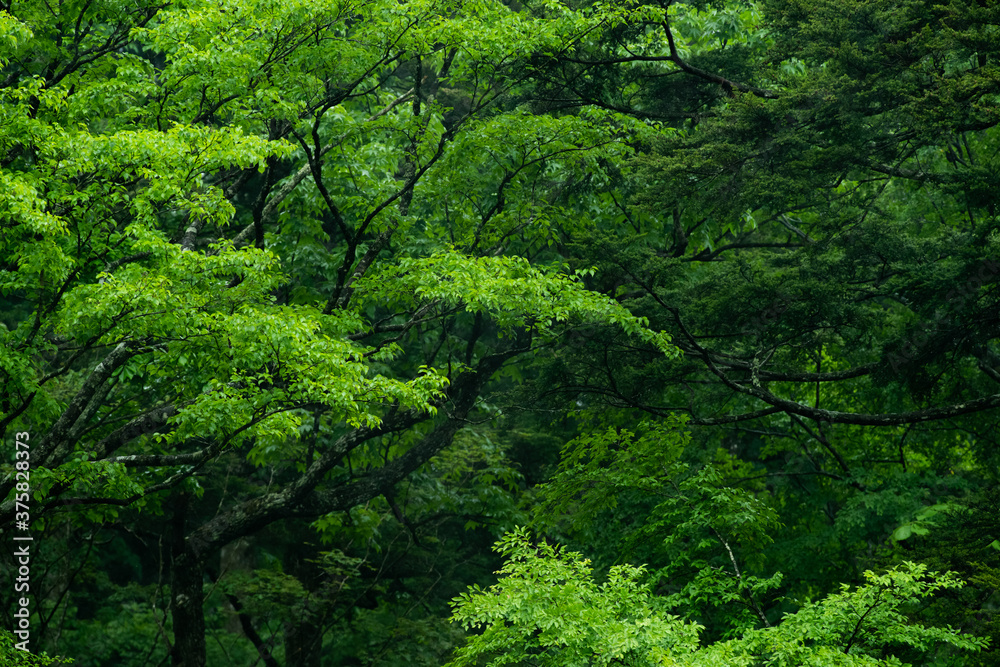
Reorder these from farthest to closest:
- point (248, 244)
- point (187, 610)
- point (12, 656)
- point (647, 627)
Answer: point (187, 610)
point (248, 244)
point (12, 656)
point (647, 627)

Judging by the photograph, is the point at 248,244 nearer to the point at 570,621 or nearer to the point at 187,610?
the point at 187,610

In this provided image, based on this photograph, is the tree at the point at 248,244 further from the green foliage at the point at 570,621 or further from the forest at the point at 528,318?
the green foliage at the point at 570,621

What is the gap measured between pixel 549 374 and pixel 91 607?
10.9 m

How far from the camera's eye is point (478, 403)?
521 inches

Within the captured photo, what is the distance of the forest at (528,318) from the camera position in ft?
24.1

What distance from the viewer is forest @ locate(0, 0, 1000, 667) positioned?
7.34 metres

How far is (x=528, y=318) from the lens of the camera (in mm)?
10758

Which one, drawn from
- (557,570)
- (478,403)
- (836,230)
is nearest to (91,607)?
(478,403)

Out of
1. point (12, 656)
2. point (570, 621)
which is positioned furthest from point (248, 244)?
point (570, 621)
